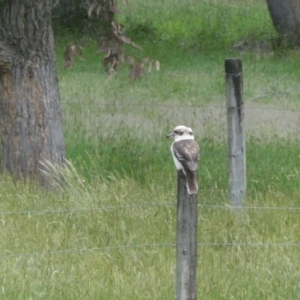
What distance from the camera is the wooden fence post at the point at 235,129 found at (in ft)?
25.0

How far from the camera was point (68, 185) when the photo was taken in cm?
816

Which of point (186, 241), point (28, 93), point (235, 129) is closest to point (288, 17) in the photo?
point (28, 93)

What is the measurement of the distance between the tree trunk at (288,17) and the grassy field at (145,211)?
3.87m

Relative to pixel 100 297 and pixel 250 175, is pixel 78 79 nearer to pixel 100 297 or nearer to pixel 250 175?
pixel 250 175

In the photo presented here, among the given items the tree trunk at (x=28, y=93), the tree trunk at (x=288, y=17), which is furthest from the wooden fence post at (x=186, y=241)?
the tree trunk at (x=288, y=17)

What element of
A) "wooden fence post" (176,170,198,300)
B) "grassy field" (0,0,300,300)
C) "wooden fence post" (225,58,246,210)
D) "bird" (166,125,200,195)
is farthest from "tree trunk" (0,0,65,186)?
"wooden fence post" (176,170,198,300)

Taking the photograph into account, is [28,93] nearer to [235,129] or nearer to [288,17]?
[235,129]

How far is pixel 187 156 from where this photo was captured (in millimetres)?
5094

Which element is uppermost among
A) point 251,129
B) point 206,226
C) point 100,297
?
point 251,129

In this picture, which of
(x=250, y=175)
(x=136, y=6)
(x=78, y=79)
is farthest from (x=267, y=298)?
(x=136, y=6)

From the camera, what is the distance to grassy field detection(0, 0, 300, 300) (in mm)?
6031

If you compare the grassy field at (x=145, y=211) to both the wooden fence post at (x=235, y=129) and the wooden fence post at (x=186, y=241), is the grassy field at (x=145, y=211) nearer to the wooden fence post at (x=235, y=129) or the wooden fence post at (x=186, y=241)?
the wooden fence post at (x=235, y=129)

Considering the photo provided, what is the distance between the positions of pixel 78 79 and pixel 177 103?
111 inches

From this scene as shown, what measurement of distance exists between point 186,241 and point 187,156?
0.44 m
